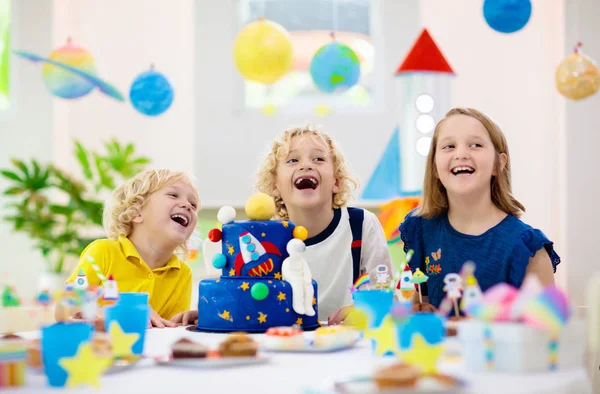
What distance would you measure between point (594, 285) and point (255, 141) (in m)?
4.20

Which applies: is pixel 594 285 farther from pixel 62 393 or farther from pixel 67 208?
pixel 67 208

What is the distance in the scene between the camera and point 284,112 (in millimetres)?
5367

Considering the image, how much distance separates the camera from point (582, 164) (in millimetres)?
5156

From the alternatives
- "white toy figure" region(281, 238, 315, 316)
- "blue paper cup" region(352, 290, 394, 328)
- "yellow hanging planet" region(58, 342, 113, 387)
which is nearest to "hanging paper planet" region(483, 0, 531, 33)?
"white toy figure" region(281, 238, 315, 316)

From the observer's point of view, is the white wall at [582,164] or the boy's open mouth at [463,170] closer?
the boy's open mouth at [463,170]

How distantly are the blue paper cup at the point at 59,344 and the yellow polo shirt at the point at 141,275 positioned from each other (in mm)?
1100

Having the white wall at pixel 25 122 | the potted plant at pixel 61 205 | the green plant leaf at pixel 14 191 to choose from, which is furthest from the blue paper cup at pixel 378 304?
the white wall at pixel 25 122

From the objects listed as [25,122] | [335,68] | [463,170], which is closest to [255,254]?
[463,170]

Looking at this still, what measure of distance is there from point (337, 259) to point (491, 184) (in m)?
0.52

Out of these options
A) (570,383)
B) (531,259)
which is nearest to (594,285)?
(570,383)

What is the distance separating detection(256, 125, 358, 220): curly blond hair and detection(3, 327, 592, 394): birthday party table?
3.81 ft

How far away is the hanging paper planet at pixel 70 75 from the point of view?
4.17 meters

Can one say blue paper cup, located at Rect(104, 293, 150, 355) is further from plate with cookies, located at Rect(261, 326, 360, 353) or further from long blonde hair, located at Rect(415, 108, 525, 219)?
long blonde hair, located at Rect(415, 108, 525, 219)

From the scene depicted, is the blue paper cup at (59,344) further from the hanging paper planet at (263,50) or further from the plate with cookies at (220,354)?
the hanging paper planet at (263,50)
